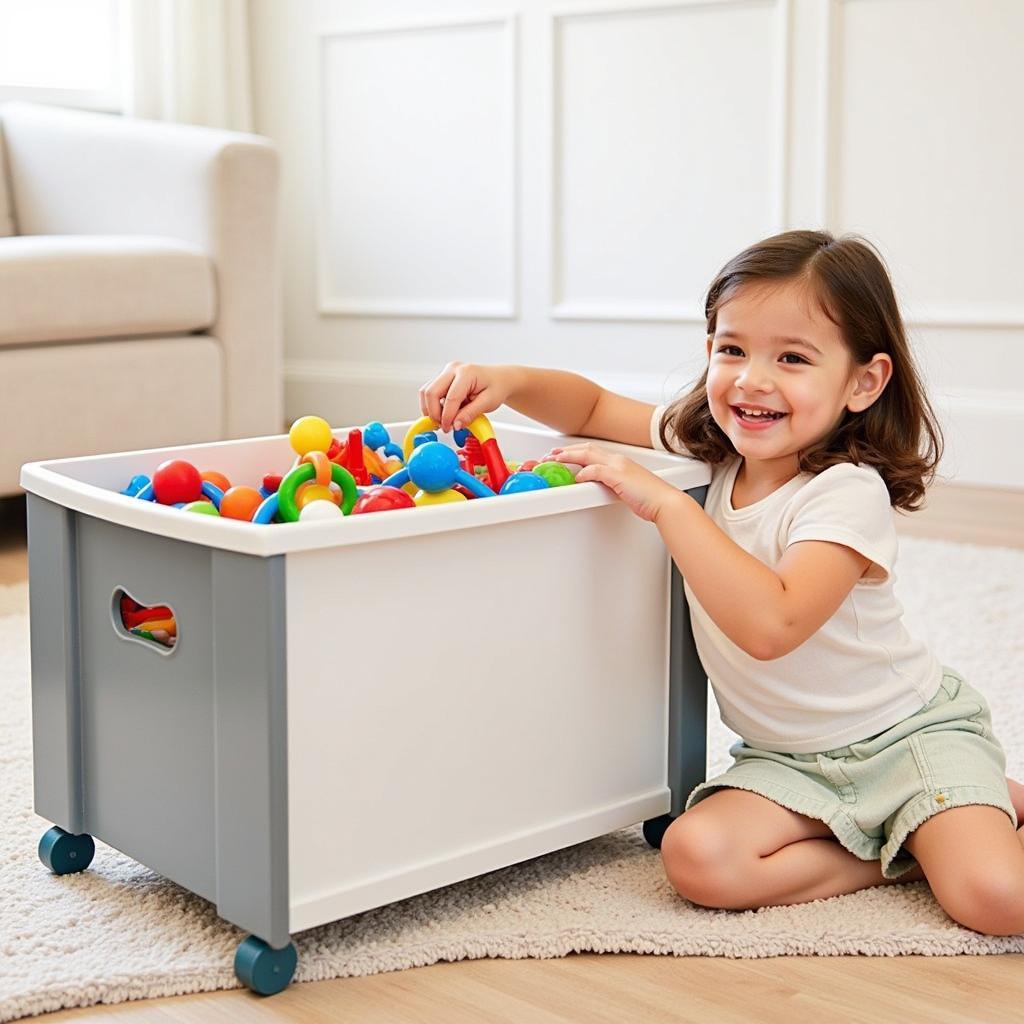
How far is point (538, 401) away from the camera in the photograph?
125cm

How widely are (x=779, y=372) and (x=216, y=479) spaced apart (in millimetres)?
435

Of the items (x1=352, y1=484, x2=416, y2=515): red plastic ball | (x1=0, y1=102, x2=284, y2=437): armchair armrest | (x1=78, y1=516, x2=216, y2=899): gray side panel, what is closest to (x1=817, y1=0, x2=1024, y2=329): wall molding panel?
(x1=0, y1=102, x2=284, y2=437): armchair armrest

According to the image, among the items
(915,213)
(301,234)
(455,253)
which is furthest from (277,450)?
(301,234)

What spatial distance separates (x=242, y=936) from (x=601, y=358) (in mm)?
2060

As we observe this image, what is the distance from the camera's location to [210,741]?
0.91m

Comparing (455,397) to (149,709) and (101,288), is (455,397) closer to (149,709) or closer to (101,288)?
(149,709)

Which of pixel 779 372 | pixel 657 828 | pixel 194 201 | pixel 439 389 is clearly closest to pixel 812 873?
pixel 657 828

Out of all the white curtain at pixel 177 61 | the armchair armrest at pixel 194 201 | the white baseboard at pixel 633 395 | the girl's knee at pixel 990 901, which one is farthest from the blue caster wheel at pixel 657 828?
the white curtain at pixel 177 61

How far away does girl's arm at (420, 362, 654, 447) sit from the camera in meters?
1.18

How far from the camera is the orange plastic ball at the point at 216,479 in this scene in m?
1.13

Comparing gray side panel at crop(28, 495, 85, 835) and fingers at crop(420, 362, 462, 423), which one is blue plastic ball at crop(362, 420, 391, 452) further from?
gray side panel at crop(28, 495, 85, 835)

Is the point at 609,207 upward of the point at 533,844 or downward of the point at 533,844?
upward

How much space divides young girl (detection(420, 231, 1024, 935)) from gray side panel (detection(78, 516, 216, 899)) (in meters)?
0.30

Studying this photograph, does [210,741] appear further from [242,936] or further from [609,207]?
[609,207]
